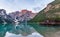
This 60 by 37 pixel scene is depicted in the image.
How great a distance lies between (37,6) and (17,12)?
69 centimetres

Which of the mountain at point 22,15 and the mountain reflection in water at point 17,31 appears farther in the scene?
the mountain at point 22,15

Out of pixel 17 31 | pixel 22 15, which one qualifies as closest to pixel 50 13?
pixel 22 15

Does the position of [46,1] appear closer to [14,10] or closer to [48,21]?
[48,21]

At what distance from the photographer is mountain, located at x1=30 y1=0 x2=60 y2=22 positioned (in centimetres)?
506

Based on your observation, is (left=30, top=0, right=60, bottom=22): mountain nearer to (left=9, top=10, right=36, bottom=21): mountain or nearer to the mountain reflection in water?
(left=9, top=10, right=36, bottom=21): mountain

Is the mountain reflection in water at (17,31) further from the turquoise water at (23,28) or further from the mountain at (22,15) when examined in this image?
the mountain at (22,15)

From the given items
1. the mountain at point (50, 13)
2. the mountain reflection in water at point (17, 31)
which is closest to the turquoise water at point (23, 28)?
the mountain reflection in water at point (17, 31)

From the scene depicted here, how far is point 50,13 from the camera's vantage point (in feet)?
16.7

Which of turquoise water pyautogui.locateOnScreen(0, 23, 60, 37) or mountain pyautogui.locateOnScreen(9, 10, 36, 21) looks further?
mountain pyautogui.locateOnScreen(9, 10, 36, 21)

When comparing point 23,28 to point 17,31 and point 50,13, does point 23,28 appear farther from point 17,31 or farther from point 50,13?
point 50,13

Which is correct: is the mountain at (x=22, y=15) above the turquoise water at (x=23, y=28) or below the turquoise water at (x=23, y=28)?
above

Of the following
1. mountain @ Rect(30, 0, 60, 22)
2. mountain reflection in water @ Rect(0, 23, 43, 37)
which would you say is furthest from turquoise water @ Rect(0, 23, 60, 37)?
mountain @ Rect(30, 0, 60, 22)

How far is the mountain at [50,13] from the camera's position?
506cm

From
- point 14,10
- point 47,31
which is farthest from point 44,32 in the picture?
point 14,10
